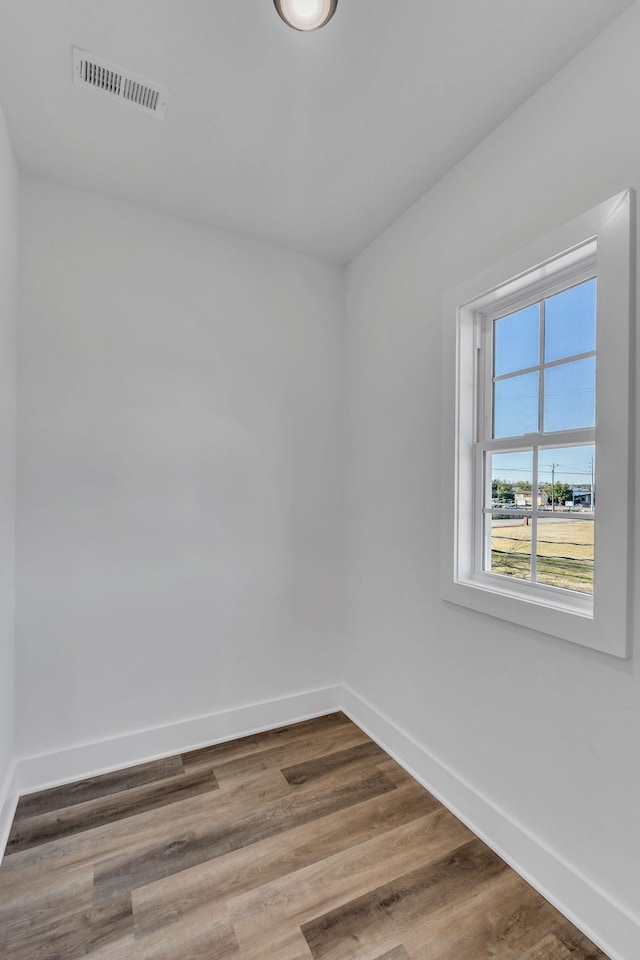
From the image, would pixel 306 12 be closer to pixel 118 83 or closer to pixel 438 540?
pixel 118 83

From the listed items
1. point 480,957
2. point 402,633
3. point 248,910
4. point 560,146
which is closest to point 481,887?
point 480,957

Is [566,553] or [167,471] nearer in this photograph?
[566,553]

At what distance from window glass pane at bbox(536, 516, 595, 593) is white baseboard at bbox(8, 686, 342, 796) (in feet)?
5.32

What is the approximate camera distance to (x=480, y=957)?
129 cm

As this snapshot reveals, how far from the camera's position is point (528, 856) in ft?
5.08

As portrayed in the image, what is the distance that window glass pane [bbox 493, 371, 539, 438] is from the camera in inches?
67.9

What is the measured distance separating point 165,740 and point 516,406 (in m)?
2.26

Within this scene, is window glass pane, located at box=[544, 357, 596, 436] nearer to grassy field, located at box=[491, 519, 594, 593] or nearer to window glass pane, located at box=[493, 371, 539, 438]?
window glass pane, located at box=[493, 371, 539, 438]

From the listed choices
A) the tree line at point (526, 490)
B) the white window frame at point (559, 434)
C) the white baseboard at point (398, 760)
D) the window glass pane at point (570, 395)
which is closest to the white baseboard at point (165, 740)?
the white baseboard at point (398, 760)

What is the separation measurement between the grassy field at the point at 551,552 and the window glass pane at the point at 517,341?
24.6 inches

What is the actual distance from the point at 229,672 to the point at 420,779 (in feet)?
3.50

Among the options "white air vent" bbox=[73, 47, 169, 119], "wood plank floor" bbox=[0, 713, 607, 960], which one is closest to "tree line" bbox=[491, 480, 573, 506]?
Answer: "wood plank floor" bbox=[0, 713, 607, 960]

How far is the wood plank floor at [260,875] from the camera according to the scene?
1331 millimetres

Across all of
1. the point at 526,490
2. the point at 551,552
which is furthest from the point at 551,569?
the point at 526,490
